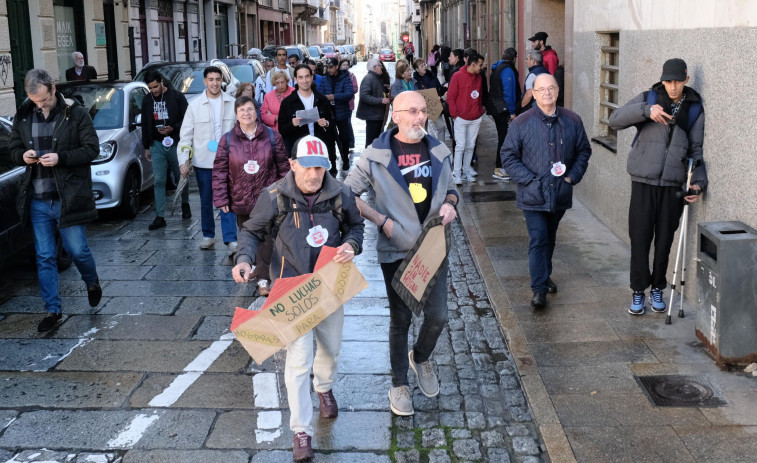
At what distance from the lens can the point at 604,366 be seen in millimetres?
5812

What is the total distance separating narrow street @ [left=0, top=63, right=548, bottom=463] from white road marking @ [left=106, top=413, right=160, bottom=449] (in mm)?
11

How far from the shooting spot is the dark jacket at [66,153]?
6809 mm

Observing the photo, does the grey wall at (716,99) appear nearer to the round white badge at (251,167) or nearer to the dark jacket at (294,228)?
the dark jacket at (294,228)

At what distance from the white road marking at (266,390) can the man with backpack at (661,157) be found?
2771 millimetres

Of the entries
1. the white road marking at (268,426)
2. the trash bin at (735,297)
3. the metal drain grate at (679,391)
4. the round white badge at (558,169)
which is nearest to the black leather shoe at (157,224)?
the round white badge at (558,169)

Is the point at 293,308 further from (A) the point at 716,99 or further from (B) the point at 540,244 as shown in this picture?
(A) the point at 716,99

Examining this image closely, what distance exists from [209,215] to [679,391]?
5442 millimetres

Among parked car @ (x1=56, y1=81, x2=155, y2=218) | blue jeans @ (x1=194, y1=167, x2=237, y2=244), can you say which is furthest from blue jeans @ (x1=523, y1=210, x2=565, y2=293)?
parked car @ (x1=56, y1=81, x2=155, y2=218)

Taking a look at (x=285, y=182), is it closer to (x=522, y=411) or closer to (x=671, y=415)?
(x=522, y=411)

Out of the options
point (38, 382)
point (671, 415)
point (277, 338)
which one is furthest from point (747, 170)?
point (38, 382)

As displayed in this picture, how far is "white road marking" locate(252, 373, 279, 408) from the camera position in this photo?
17.9 feet

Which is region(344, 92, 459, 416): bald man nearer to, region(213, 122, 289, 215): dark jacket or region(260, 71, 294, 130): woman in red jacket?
region(213, 122, 289, 215): dark jacket

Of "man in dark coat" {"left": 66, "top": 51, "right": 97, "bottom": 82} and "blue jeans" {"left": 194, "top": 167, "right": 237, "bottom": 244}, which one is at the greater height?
"man in dark coat" {"left": 66, "top": 51, "right": 97, "bottom": 82}

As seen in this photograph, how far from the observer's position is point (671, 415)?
5.05 metres
